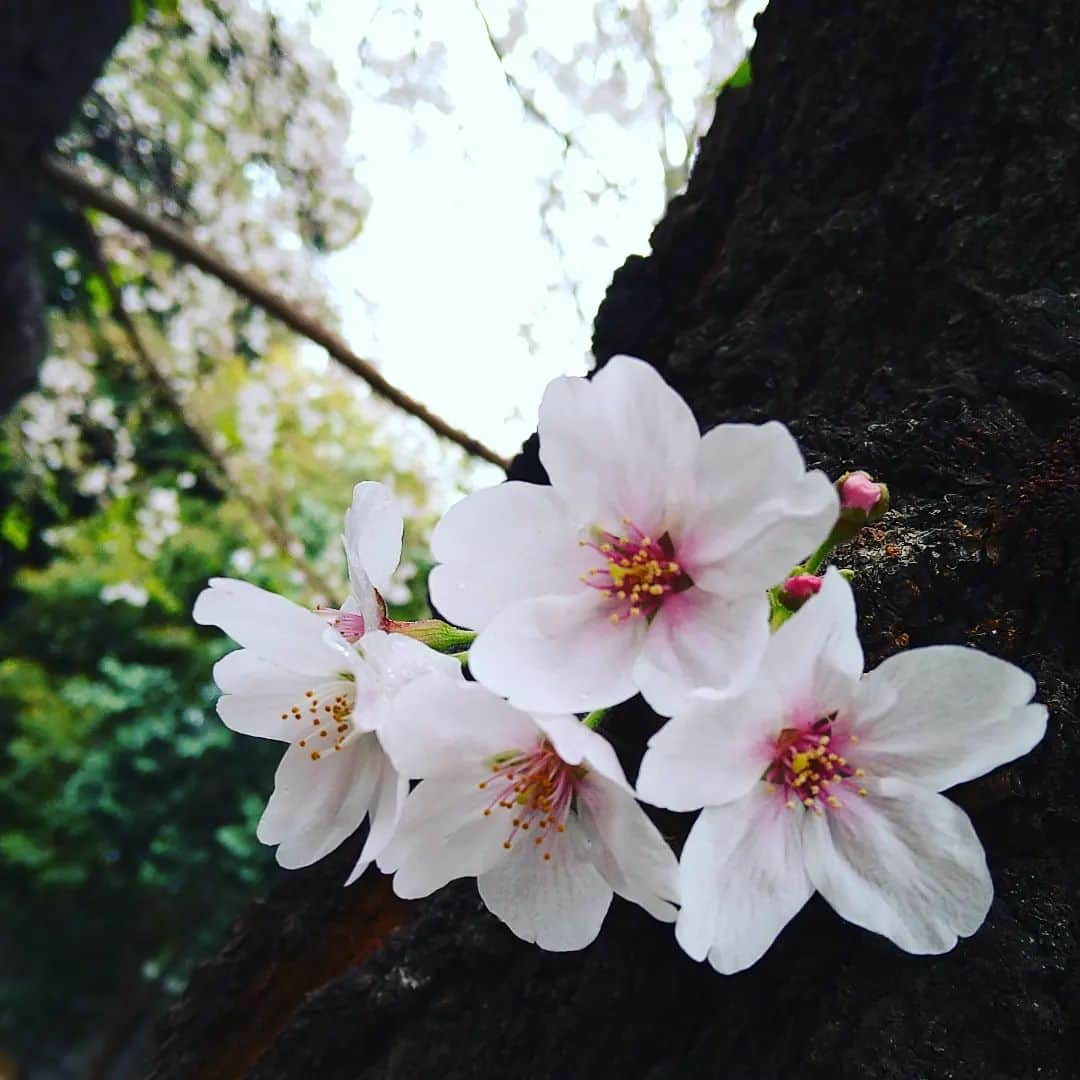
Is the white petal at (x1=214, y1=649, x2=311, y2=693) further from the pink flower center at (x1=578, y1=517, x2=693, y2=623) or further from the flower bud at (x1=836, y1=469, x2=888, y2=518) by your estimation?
the flower bud at (x1=836, y1=469, x2=888, y2=518)

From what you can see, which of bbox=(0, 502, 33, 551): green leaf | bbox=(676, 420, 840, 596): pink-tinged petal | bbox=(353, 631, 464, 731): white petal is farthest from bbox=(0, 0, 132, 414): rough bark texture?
bbox=(676, 420, 840, 596): pink-tinged petal

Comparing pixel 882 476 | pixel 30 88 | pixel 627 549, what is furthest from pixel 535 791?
pixel 30 88

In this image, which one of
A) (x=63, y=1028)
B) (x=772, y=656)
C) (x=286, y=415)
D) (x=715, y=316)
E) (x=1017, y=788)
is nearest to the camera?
(x=772, y=656)

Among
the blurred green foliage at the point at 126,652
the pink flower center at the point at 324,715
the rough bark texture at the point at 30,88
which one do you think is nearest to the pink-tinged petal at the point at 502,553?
the pink flower center at the point at 324,715

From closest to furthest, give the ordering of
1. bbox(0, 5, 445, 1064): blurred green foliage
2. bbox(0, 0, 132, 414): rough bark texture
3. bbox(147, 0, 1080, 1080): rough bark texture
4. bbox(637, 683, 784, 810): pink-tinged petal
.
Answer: bbox(637, 683, 784, 810): pink-tinged petal < bbox(147, 0, 1080, 1080): rough bark texture < bbox(0, 0, 132, 414): rough bark texture < bbox(0, 5, 445, 1064): blurred green foliage

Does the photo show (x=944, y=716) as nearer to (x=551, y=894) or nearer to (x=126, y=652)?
(x=551, y=894)

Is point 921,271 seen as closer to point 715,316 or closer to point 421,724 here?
point 715,316

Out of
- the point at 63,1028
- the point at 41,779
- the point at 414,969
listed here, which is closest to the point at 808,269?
the point at 414,969
